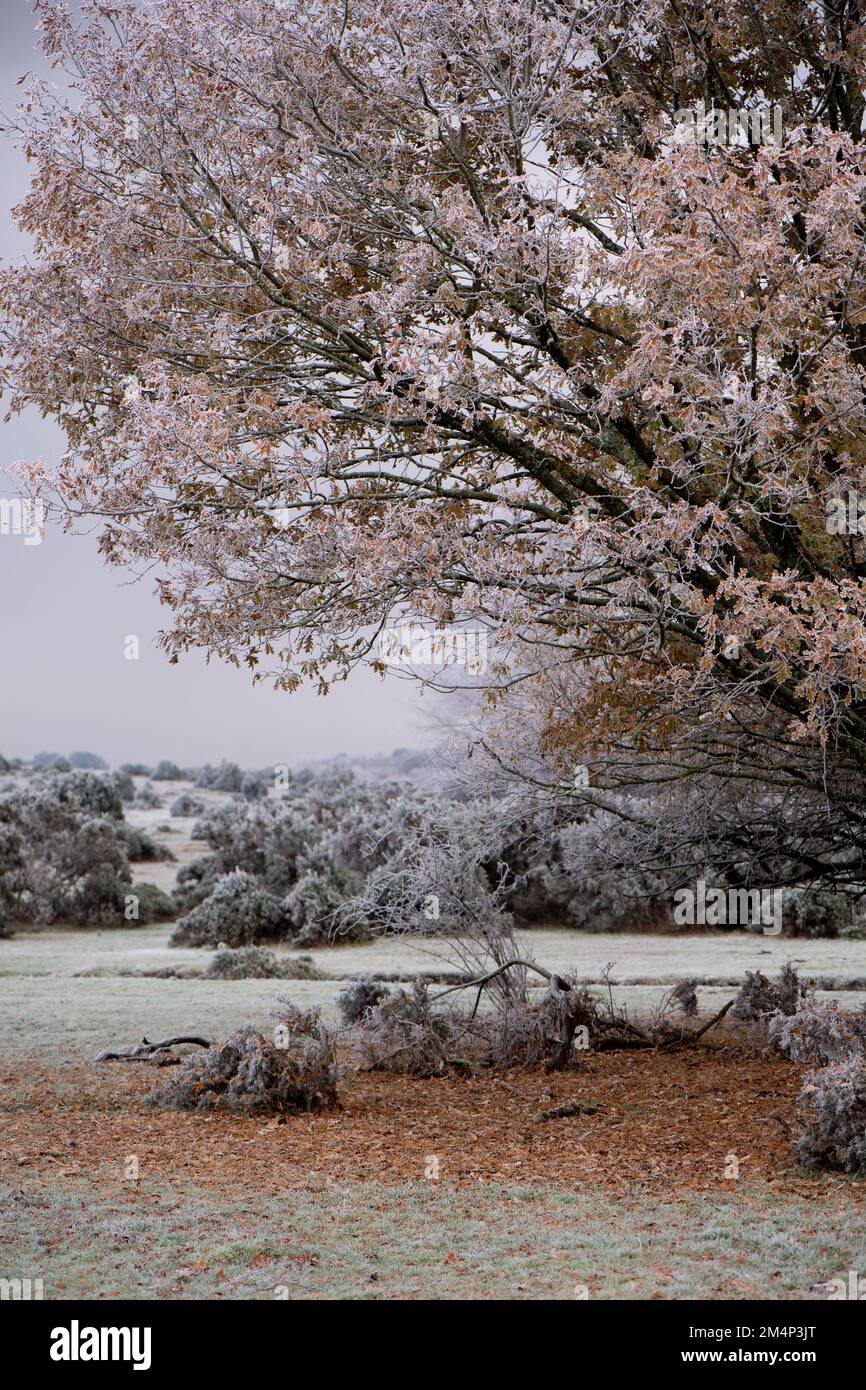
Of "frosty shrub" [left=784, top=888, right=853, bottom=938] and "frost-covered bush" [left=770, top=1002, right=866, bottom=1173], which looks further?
"frosty shrub" [left=784, top=888, right=853, bottom=938]

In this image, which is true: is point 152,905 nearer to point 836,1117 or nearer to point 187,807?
point 187,807

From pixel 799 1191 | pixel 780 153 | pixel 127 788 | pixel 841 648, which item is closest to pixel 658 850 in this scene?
pixel 799 1191

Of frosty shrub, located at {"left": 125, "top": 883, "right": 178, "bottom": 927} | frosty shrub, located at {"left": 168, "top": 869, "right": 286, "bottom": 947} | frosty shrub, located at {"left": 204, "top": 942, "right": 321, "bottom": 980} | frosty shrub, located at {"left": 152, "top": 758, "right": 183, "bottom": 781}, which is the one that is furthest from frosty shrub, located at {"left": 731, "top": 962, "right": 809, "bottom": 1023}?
frosty shrub, located at {"left": 152, "top": 758, "right": 183, "bottom": 781}

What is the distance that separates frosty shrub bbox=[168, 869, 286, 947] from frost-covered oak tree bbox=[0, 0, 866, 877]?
45.1ft

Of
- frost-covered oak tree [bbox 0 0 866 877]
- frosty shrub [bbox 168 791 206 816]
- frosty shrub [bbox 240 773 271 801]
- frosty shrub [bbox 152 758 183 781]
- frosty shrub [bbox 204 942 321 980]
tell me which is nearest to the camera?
frost-covered oak tree [bbox 0 0 866 877]

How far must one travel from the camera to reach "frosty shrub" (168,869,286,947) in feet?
71.0

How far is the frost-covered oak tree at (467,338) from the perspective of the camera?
22.6 feet

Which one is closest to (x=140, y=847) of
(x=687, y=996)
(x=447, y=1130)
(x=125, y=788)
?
(x=125, y=788)

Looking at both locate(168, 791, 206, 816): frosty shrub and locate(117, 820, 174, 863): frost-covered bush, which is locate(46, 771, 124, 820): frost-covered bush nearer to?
locate(117, 820, 174, 863): frost-covered bush

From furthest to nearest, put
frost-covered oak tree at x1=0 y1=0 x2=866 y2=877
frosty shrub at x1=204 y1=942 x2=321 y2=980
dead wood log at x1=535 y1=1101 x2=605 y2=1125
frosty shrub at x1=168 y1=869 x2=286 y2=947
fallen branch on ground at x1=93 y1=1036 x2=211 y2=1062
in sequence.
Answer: frosty shrub at x1=168 y1=869 x2=286 y2=947 → frosty shrub at x1=204 y1=942 x2=321 y2=980 → fallen branch on ground at x1=93 y1=1036 x2=211 y2=1062 → dead wood log at x1=535 y1=1101 x2=605 y2=1125 → frost-covered oak tree at x1=0 y1=0 x2=866 y2=877

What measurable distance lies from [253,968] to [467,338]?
503 inches

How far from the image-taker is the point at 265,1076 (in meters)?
9.38

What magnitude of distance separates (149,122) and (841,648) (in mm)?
5445

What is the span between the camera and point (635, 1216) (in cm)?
670
